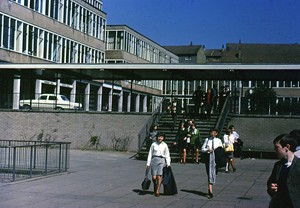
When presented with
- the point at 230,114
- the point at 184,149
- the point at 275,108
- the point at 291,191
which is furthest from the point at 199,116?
the point at 291,191

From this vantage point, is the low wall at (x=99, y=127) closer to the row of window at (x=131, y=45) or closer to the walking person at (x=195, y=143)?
the walking person at (x=195, y=143)

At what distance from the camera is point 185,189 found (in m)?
14.0

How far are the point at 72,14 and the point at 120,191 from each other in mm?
47529

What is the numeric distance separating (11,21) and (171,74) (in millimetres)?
18926

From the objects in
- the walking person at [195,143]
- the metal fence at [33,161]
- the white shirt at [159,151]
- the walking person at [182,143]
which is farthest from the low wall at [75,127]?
the white shirt at [159,151]

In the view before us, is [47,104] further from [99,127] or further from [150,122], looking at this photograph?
[150,122]

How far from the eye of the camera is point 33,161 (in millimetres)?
16625

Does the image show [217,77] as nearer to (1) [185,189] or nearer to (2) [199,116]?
(2) [199,116]

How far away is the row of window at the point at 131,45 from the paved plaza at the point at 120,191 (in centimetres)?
5392

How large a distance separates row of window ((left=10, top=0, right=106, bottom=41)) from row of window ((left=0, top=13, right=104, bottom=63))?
1908 millimetres

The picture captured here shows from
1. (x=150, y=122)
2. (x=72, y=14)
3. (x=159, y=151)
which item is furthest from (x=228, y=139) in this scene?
(x=72, y=14)

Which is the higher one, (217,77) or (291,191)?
(217,77)

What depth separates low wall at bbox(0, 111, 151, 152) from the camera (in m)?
31.0

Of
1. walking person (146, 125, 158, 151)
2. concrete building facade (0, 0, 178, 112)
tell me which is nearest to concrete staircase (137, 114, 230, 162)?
walking person (146, 125, 158, 151)
